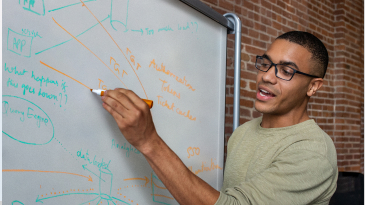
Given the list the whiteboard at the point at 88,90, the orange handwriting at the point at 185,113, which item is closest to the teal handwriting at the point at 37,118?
the whiteboard at the point at 88,90

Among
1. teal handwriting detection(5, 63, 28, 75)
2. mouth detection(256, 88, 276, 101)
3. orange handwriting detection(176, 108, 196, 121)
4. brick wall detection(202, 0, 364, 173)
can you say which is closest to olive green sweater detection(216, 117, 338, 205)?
mouth detection(256, 88, 276, 101)

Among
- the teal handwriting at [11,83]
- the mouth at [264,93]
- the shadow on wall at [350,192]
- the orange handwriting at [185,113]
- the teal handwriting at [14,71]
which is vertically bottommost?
the shadow on wall at [350,192]

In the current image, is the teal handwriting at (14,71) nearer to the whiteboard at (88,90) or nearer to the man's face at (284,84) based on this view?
the whiteboard at (88,90)

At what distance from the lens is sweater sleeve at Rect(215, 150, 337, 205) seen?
1.00m

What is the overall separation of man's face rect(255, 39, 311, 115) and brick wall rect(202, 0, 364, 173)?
1181 millimetres

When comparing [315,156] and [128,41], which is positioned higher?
[128,41]

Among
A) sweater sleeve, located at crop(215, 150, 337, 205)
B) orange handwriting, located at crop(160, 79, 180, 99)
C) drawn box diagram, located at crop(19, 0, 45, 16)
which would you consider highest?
drawn box diagram, located at crop(19, 0, 45, 16)

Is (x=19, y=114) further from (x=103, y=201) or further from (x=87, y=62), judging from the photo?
(x=103, y=201)

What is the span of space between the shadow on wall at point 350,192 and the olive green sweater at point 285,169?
0.99 metres

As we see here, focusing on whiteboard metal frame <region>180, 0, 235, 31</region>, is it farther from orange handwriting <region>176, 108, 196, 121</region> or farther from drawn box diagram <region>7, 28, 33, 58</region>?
drawn box diagram <region>7, 28, 33, 58</region>

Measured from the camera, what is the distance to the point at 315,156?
108 cm

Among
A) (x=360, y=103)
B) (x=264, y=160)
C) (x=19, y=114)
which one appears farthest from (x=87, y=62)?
(x=360, y=103)

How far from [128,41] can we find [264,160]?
654 millimetres

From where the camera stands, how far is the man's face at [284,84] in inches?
49.4
